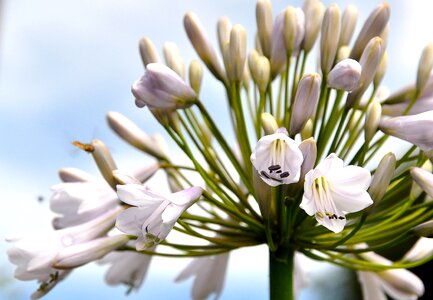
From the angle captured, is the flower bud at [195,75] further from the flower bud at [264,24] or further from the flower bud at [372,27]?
the flower bud at [372,27]

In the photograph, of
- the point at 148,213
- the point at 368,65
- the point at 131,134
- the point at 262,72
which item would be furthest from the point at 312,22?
the point at 148,213

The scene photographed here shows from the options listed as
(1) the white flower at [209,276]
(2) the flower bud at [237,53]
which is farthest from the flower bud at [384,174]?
(1) the white flower at [209,276]

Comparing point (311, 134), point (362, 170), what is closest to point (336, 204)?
point (362, 170)

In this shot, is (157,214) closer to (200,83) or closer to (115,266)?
(200,83)

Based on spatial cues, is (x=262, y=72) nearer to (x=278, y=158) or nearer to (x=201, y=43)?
(x=201, y=43)

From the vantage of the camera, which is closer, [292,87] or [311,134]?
[311,134]

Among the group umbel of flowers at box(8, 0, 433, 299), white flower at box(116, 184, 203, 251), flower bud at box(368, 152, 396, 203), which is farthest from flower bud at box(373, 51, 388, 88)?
white flower at box(116, 184, 203, 251)
